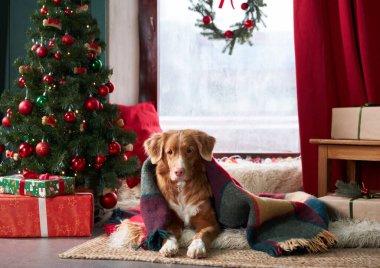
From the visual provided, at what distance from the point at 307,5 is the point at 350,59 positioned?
46 cm

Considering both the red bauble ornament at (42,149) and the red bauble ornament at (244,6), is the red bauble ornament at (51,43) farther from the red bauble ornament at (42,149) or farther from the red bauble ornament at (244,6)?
the red bauble ornament at (244,6)

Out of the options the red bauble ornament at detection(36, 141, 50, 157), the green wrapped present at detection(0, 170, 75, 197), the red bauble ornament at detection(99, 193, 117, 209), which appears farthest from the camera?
the red bauble ornament at detection(99, 193, 117, 209)

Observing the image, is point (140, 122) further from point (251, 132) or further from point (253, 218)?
point (253, 218)

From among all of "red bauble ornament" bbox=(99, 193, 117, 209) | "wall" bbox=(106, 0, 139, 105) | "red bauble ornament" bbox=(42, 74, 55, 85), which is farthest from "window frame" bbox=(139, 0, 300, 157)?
"red bauble ornament" bbox=(42, 74, 55, 85)

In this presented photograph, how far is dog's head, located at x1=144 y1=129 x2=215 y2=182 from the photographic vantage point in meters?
2.49

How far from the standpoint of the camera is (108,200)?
3252mm

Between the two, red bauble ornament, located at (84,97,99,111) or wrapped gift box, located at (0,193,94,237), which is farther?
red bauble ornament, located at (84,97,99,111)

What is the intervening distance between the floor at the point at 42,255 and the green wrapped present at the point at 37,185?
0.23 metres

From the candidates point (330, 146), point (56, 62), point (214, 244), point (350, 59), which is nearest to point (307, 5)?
point (350, 59)

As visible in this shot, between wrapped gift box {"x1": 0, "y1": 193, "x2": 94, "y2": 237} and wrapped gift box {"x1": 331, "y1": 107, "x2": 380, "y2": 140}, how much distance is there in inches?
66.4

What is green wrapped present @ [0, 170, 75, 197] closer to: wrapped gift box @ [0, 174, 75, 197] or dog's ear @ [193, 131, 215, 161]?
wrapped gift box @ [0, 174, 75, 197]

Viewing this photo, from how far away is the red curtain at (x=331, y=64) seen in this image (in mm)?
3705

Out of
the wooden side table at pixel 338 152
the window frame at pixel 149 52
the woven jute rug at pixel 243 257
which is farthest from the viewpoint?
the window frame at pixel 149 52

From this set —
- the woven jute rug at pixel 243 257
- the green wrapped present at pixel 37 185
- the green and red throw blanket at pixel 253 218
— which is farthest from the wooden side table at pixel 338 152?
the green wrapped present at pixel 37 185
